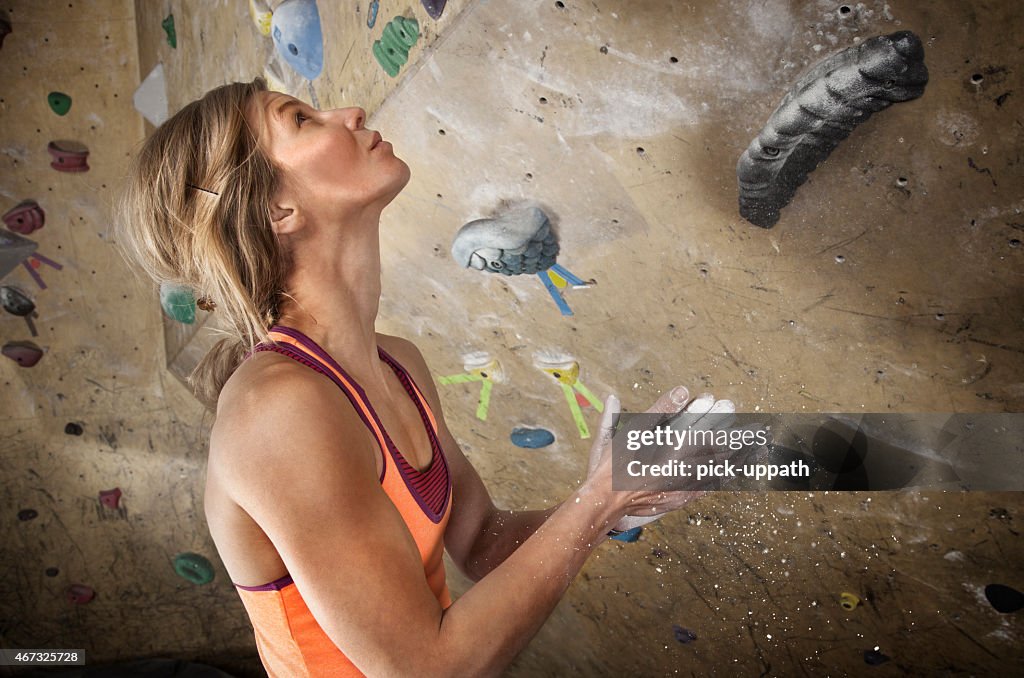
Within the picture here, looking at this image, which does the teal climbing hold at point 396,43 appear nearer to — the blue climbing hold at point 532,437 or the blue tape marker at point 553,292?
the blue tape marker at point 553,292

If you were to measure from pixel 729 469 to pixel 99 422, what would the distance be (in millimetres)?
2224

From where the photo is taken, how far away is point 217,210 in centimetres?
124

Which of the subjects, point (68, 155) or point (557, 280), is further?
point (68, 155)

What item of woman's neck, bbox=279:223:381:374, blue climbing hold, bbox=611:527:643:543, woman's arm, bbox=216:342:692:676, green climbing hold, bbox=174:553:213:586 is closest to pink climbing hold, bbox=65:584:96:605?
green climbing hold, bbox=174:553:213:586

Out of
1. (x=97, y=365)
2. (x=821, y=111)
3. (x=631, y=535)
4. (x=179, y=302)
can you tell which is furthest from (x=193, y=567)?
(x=821, y=111)

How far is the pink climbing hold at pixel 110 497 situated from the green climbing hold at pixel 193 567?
0.90 feet

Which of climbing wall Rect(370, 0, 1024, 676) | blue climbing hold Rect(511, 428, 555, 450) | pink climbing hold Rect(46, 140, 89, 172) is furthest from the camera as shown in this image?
pink climbing hold Rect(46, 140, 89, 172)

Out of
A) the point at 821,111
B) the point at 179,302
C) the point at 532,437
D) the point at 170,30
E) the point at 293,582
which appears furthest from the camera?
the point at 179,302

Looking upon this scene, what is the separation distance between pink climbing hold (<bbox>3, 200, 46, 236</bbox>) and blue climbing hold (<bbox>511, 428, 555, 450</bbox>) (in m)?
1.60

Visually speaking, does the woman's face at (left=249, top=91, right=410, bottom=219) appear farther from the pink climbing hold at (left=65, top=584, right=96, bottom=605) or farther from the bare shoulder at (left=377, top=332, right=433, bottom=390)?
the pink climbing hold at (left=65, top=584, right=96, bottom=605)

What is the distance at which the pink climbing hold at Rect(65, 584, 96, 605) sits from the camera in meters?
3.10

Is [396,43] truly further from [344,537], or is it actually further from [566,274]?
[344,537]

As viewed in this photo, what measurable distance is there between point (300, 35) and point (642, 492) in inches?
48.6

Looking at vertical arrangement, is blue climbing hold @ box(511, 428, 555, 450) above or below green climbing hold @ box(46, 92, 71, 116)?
below
